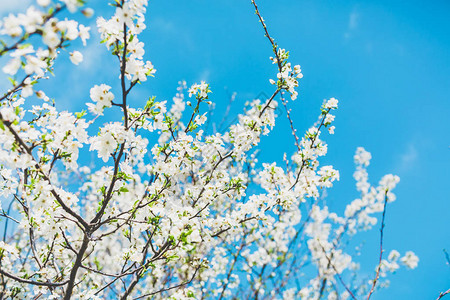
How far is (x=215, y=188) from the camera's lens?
387cm

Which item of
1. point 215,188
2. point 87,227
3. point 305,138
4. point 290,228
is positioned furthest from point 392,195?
point 87,227

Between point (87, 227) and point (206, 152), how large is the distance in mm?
2189

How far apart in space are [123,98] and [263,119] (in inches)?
91.5

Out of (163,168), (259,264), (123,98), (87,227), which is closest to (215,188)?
(163,168)

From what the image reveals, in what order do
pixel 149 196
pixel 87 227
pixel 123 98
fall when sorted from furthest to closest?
pixel 149 196
pixel 87 227
pixel 123 98

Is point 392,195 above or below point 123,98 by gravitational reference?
above

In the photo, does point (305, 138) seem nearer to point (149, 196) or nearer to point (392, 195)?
point (149, 196)

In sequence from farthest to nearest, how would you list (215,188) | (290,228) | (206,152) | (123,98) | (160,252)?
(290,228), (206,152), (215,188), (160,252), (123,98)

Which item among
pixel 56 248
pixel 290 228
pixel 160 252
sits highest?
pixel 290 228

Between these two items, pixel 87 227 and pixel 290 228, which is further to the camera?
pixel 290 228

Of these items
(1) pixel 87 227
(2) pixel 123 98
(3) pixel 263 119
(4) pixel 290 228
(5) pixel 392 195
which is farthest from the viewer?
(4) pixel 290 228

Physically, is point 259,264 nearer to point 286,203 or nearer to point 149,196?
point 286,203

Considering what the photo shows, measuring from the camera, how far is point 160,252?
325 centimetres

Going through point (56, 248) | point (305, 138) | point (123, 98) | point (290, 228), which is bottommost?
point (56, 248)
